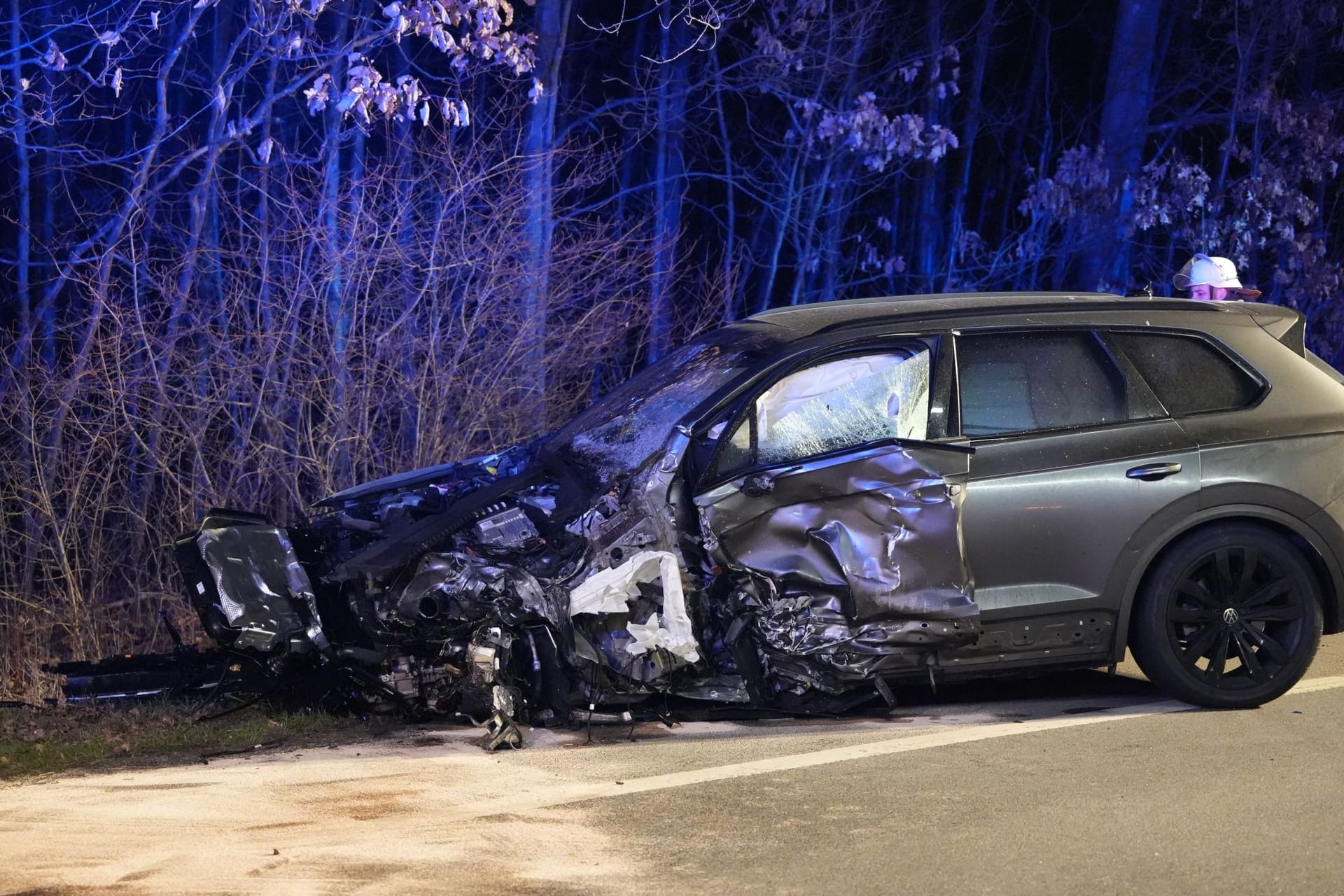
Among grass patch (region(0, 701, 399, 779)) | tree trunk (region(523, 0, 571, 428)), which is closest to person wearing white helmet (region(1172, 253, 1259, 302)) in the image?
tree trunk (region(523, 0, 571, 428))

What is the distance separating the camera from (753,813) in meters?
5.20

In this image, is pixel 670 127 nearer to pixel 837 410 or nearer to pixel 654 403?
pixel 654 403

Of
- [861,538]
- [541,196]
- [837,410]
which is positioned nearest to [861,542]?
[861,538]

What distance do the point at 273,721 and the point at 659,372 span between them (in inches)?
91.9

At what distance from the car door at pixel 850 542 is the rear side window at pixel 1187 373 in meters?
1.04

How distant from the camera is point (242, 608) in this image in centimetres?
631

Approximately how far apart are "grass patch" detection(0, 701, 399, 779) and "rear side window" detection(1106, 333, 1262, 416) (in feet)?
11.8

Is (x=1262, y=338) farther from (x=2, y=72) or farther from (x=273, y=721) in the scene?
(x=2, y=72)

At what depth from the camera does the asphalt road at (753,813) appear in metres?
4.58

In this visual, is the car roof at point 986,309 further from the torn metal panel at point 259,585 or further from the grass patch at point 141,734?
the grass patch at point 141,734

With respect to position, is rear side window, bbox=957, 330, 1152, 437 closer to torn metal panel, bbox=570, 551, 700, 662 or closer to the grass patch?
torn metal panel, bbox=570, 551, 700, 662

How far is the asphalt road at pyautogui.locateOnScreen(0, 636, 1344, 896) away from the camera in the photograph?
458cm

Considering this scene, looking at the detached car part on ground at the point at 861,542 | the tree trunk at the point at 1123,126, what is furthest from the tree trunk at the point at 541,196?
the tree trunk at the point at 1123,126

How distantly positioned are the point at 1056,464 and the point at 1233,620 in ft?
Answer: 3.54
